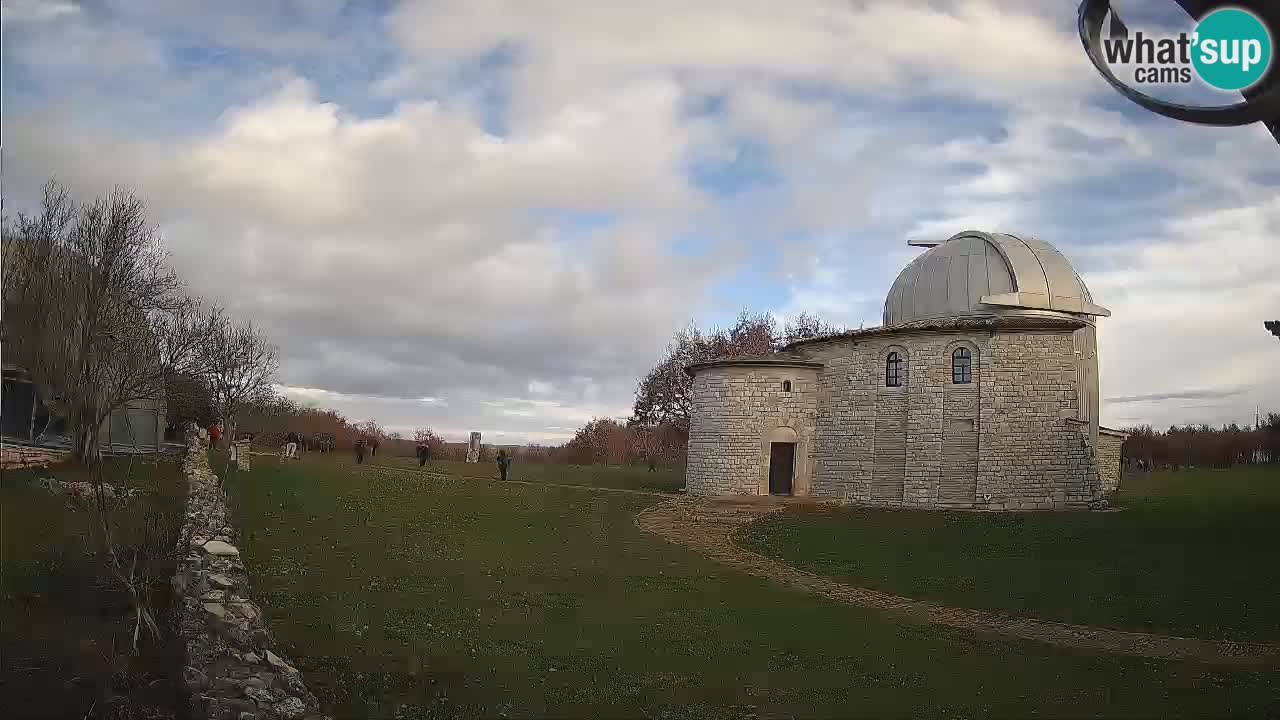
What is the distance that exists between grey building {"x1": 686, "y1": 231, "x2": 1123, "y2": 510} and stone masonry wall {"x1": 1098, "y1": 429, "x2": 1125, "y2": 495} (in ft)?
0.62

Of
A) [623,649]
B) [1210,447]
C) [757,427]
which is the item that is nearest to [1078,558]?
[623,649]

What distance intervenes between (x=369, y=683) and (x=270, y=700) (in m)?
1.01

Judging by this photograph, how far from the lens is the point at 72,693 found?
30.9 ft

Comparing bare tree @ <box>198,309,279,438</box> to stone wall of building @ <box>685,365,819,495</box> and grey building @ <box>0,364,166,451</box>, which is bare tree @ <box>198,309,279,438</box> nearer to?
grey building @ <box>0,364,166,451</box>

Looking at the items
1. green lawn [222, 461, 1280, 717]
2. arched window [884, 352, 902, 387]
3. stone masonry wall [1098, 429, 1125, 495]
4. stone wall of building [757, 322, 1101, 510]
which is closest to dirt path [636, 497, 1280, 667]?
green lawn [222, 461, 1280, 717]

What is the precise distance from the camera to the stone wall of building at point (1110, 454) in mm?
28688

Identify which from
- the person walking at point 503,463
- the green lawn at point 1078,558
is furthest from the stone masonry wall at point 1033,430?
the person walking at point 503,463

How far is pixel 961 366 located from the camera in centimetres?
2458

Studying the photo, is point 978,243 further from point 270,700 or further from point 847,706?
point 270,700

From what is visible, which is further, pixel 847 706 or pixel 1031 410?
pixel 1031 410

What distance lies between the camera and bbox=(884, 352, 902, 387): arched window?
84.1ft

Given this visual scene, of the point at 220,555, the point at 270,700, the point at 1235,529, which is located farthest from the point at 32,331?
the point at 1235,529

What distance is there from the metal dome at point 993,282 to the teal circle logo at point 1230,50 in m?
21.6

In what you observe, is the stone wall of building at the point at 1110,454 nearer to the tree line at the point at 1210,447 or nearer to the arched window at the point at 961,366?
the arched window at the point at 961,366
